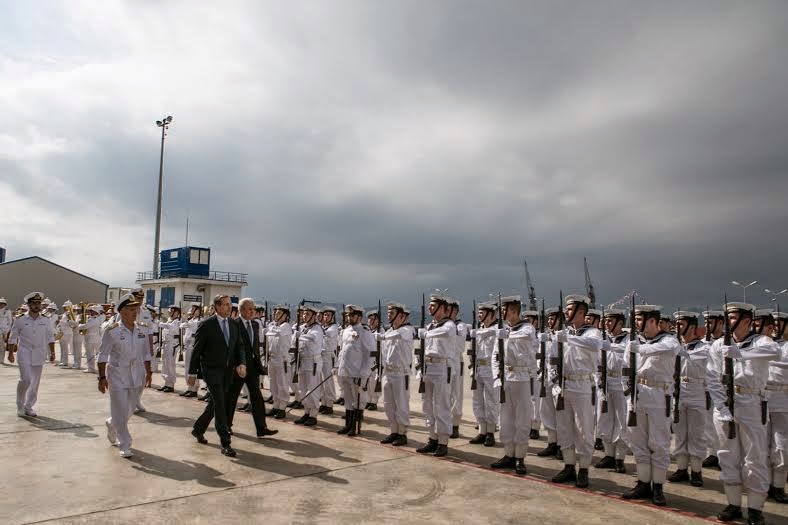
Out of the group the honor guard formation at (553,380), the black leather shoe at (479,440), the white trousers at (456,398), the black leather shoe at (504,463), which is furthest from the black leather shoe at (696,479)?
the white trousers at (456,398)

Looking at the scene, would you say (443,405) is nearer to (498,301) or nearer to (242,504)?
(498,301)

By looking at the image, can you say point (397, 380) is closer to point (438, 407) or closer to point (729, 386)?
point (438, 407)

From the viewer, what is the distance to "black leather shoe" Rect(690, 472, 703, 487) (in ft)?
23.7

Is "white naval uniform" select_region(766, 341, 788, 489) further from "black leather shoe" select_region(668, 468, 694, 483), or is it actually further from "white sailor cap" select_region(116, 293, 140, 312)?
"white sailor cap" select_region(116, 293, 140, 312)

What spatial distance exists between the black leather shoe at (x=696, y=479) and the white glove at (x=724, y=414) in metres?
1.70

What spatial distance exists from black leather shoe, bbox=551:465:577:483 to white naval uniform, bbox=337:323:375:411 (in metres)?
3.69

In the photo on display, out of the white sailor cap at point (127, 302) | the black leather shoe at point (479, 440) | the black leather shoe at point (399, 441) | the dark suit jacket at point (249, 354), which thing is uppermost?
the white sailor cap at point (127, 302)

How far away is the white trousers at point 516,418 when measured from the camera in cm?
730

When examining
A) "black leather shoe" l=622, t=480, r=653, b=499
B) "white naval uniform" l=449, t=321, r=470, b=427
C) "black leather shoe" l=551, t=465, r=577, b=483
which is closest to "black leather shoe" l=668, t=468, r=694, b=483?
"black leather shoe" l=622, t=480, r=653, b=499

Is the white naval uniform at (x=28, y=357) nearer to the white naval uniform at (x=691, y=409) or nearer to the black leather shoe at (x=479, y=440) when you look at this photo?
the black leather shoe at (x=479, y=440)

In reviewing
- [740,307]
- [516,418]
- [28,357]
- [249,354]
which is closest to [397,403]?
[516,418]

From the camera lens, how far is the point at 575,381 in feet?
22.6

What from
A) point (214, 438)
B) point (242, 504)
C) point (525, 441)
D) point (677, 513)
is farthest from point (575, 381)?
point (214, 438)

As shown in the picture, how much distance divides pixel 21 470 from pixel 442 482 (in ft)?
16.9
